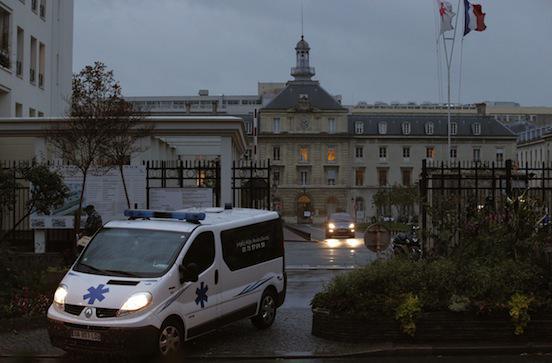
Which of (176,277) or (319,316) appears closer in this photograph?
(176,277)

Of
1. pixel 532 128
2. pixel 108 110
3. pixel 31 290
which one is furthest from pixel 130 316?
pixel 532 128

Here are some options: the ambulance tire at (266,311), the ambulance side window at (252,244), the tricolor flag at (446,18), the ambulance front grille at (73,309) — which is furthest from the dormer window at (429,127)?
the ambulance front grille at (73,309)

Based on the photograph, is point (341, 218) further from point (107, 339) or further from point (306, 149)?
point (306, 149)

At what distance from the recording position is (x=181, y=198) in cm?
1828

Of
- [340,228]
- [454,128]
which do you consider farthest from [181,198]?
[454,128]

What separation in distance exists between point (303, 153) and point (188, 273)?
277 feet

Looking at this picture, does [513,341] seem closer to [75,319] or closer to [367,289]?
[367,289]

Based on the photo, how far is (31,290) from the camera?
12195 millimetres

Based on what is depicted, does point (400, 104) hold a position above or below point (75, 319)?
above

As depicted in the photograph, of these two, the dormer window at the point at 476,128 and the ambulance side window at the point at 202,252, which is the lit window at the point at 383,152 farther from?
the ambulance side window at the point at 202,252

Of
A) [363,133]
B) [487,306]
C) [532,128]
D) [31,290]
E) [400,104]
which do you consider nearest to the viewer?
[487,306]

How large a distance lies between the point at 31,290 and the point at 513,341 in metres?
8.05

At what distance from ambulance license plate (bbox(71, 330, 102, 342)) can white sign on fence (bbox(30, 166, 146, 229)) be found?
1010 centimetres

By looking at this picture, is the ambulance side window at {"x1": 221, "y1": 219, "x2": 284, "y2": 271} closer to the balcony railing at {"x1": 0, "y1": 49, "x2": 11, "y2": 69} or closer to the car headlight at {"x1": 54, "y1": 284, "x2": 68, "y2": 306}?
the car headlight at {"x1": 54, "y1": 284, "x2": 68, "y2": 306}
